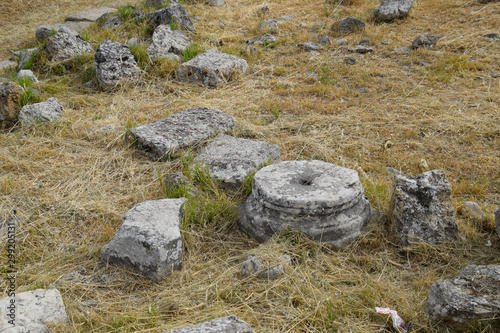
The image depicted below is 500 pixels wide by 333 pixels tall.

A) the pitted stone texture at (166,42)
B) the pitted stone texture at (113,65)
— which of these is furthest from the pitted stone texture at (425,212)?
the pitted stone texture at (166,42)

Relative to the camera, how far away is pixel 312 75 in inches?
256

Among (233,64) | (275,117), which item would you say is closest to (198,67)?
(233,64)

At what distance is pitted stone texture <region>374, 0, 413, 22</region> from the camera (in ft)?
26.5

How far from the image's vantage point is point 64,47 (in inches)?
269

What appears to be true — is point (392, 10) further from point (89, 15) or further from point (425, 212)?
point (89, 15)

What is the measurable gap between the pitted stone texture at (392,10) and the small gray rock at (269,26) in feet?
5.76

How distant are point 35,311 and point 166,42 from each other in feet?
17.3

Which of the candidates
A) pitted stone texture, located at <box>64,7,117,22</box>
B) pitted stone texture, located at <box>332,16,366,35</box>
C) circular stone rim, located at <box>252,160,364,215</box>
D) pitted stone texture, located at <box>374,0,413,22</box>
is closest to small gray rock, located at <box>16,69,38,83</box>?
pitted stone texture, located at <box>64,7,117,22</box>

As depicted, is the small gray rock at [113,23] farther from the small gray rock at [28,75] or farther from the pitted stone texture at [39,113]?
the pitted stone texture at [39,113]

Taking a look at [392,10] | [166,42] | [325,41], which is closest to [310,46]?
[325,41]

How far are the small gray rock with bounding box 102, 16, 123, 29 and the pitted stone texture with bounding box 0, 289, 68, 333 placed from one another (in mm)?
6471

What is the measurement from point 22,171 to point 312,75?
3872 millimetres

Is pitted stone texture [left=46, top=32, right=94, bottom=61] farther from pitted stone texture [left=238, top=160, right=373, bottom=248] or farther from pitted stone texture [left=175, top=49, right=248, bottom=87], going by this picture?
pitted stone texture [left=238, top=160, right=373, bottom=248]

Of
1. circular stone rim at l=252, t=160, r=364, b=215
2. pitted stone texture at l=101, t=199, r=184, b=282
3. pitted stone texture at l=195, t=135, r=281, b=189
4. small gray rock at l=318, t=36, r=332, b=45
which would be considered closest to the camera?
pitted stone texture at l=101, t=199, r=184, b=282
